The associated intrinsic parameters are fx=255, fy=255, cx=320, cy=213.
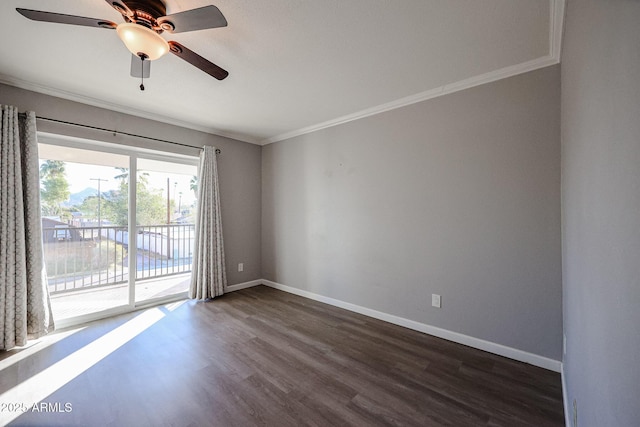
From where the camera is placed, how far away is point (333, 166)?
134 inches

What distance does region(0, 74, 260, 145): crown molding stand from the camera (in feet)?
7.80

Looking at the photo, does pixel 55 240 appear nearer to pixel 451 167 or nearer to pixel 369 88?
pixel 369 88

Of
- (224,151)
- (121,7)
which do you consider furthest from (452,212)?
(224,151)

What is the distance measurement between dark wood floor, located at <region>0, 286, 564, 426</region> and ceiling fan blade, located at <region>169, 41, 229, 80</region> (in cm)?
223

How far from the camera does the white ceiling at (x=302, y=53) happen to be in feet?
5.07

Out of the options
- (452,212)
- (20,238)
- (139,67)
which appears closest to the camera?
(139,67)

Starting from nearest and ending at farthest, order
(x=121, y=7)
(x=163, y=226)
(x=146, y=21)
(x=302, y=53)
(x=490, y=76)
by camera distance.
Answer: (x=121, y=7), (x=146, y=21), (x=302, y=53), (x=490, y=76), (x=163, y=226)

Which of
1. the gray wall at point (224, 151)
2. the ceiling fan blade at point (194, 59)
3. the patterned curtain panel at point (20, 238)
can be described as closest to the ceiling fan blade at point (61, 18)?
the ceiling fan blade at point (194, 59)

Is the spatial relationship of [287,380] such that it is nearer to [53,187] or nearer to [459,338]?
[459,338]

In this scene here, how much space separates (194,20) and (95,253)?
10.3 feet

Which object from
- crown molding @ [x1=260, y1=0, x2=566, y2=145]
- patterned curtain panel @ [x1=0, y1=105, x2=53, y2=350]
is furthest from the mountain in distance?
crown molding @ [x1=260, y1=0, x2=566, y2=145]

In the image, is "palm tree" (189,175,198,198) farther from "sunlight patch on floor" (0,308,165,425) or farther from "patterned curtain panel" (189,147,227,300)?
"sunlight patch on floor" (0,308,165,425)

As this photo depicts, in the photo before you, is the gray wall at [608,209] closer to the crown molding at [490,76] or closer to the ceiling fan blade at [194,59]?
the crown molding at [490,76]

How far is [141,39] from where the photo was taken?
4.65ft
